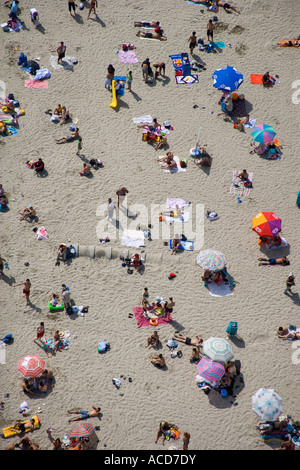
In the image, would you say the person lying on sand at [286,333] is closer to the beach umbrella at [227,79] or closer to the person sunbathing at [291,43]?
the beach umbrella at [227,79]

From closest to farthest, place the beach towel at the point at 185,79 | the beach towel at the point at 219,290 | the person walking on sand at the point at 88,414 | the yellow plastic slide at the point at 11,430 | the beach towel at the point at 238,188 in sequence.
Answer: the yellow plastic slide at the point at 11,430 → the person walking on sand at the point at 88,414 → the beach towel at the point at 219,290 → the beach towel at the point at 238,188 → the beach towel at the point at 185,79

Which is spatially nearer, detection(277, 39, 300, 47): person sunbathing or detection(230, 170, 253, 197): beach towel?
detection(230, 170, 253, 197): beach towel

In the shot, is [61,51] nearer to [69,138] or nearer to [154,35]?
[154,35]

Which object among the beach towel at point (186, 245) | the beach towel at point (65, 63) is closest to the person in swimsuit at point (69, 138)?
the beach towel at point (65, 63)

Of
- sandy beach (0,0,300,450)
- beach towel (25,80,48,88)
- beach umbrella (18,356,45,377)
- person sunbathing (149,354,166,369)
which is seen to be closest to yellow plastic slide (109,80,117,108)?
sandy beach (0,0,300,450)

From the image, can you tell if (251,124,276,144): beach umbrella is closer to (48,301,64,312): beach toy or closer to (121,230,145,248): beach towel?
(121,230,145,248): beach towel

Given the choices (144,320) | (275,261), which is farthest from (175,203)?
(144,320)
